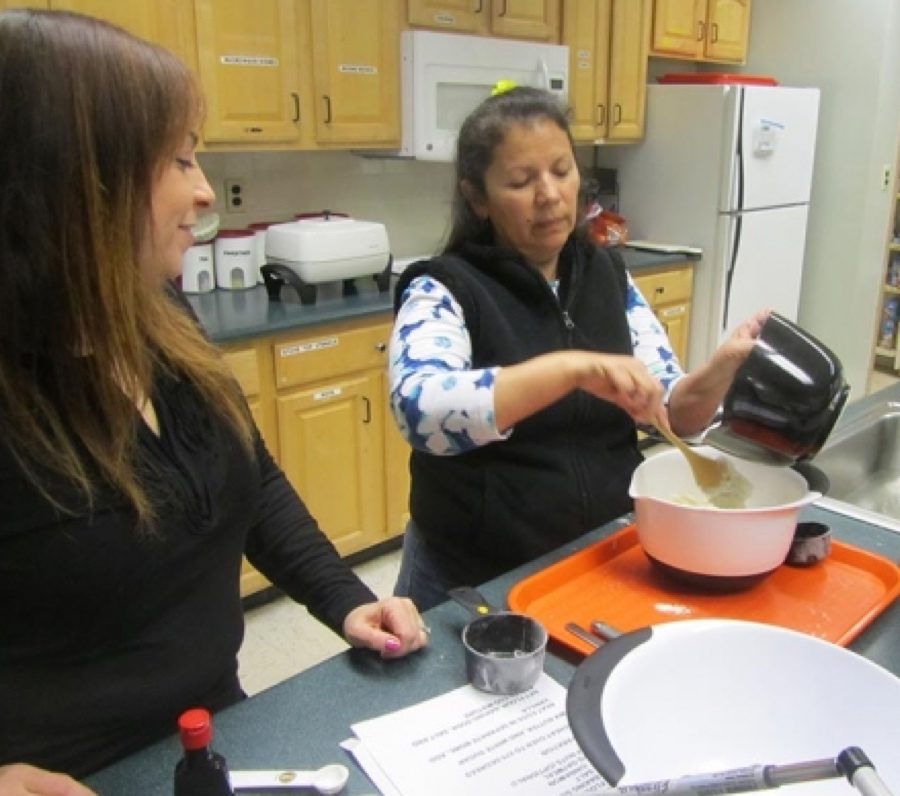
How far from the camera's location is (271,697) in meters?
0.90

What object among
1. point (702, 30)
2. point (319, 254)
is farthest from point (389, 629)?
point (702, 30)

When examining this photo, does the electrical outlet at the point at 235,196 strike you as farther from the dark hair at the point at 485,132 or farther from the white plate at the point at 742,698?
the white plate at the point at 742,698

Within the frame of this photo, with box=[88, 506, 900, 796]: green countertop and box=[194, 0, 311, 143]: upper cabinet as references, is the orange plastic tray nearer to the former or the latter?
box=[88, 506, 900, 796]: green countertop

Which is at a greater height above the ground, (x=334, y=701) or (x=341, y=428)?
(x=334, y=701)

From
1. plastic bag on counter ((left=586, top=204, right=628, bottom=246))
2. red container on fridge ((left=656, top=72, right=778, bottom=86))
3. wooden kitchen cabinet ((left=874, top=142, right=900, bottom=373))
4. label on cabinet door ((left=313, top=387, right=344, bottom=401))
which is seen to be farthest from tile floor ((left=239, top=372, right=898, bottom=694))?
wooden kitchen cabinet ((left=874, top=142, right=900, bottom=373))

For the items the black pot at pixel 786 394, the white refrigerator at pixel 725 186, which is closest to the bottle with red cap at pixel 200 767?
the black pot at pixel 786 394

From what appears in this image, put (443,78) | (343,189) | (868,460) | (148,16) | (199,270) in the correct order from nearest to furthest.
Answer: (868,460) → (148,16) → (199,270) → (443,78) → (343,189)

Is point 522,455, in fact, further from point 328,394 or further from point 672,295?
point 672,295

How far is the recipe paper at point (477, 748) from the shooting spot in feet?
2.55

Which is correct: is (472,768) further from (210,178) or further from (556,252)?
(210,178)

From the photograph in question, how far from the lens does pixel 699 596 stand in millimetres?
1074

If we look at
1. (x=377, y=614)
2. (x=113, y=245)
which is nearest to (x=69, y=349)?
(x=113, y=245)

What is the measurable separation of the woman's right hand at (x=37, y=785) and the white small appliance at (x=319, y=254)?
6.48 feet

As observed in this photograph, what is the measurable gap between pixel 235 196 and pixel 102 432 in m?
2.24
